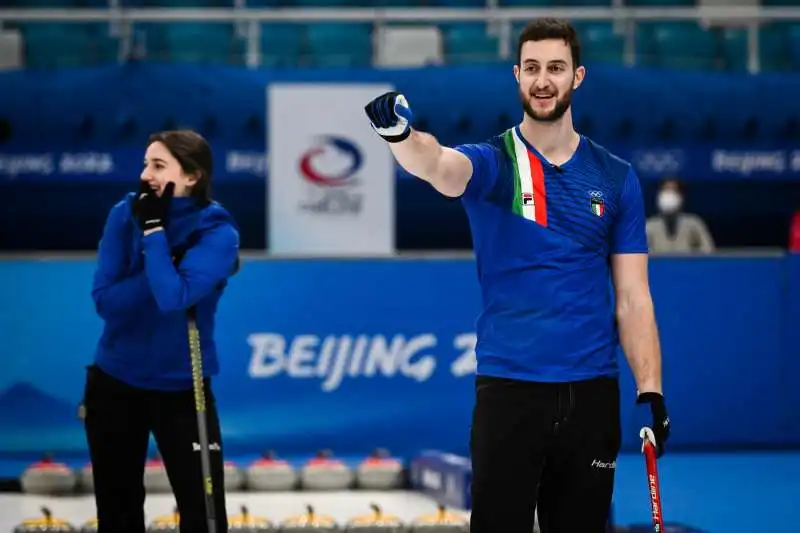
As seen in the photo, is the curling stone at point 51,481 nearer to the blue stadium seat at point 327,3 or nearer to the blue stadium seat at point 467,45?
the blue stadium seat at point 467,45

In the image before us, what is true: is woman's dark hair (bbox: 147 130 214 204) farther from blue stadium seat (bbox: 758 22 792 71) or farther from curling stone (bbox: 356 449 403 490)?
blue stadium seat (bbox: 758 22 792 71)

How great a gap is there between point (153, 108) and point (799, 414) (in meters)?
6.20

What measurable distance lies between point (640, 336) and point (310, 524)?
9.85ft

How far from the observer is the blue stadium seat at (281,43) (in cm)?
1411

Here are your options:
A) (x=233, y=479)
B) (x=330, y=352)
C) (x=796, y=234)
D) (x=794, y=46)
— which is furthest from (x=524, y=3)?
(x=233, y=479)

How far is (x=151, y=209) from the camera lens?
195 inches

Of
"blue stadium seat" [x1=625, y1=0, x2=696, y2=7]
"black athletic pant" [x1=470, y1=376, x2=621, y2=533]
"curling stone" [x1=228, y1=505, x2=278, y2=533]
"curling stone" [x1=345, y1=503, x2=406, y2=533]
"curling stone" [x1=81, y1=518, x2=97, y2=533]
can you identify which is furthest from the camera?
"blue stadium seat" [x1=625, y1=0, x2=696, y2=7]

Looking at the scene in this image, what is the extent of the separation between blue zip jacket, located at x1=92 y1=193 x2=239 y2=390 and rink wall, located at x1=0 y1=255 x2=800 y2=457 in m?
4.70

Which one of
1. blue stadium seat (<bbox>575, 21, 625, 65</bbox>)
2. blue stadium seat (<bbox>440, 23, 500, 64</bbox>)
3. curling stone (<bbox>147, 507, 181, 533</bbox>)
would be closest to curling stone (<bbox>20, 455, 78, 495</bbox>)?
curling stone (<bbox>147, 507, 181, 533</bbox>)

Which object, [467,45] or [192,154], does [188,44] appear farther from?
[192,154]

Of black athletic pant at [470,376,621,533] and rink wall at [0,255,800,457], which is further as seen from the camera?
rink wall at [0,255,800,457]

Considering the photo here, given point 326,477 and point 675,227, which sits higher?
point 675,227

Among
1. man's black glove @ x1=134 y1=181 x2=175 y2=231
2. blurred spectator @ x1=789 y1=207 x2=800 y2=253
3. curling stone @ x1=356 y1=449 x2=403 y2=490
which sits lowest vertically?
curling stone @ x1=356 y1=449 x2=403 y2=490

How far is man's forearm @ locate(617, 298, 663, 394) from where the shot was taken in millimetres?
4246
